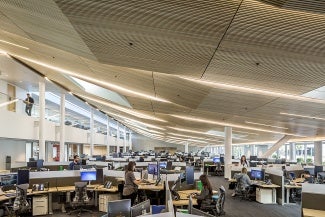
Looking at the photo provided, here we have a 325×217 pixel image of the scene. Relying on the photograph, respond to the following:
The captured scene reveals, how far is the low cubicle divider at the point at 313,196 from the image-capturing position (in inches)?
317

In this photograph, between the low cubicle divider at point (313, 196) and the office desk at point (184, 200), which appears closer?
the low cubicle divider at point (313, 196)

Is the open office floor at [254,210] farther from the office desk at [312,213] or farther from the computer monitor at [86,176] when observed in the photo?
the office desk at [312,213]

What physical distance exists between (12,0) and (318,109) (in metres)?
9.03

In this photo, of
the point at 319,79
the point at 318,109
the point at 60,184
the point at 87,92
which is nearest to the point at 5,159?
the point at 87,92

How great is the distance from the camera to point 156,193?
11.5 metres

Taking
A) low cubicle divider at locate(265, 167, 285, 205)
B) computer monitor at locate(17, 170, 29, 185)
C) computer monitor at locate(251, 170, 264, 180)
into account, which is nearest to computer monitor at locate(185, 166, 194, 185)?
low cubicle divider at locate(265, 167, 285, 205)

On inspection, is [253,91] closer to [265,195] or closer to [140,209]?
[140,209]

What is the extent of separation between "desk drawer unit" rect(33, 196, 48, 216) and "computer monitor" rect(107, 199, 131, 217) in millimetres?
5795

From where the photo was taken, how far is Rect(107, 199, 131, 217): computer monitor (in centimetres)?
553

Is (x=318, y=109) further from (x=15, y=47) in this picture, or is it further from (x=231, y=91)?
(x=15, y=47)

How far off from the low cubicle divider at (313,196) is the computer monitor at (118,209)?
14.6ft

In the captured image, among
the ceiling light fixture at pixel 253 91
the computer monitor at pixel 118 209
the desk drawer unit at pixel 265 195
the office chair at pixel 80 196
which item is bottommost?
the desk drawer unit at pixel 265 195

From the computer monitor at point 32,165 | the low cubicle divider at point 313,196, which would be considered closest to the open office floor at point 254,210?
the low cubicle divider at point 313,196

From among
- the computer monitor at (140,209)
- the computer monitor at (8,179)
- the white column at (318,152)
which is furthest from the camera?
the white column at (318,152)
